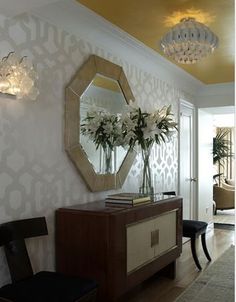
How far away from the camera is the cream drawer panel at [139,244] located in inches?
110

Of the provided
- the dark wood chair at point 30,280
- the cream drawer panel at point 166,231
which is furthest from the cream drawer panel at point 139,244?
the dark wood chair at point 30,280

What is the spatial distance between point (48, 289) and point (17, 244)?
0.44 m

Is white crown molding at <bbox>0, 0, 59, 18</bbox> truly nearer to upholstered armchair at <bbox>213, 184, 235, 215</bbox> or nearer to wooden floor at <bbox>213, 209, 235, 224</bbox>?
wooden floor at <bbox>213, 209, 235, 224</bbox>

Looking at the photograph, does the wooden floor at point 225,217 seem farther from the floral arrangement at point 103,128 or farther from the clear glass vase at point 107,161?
the floral arrangement at point 103,128

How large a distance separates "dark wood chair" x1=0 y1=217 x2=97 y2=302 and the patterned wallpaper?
0.10 metres

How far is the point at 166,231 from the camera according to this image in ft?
11.2

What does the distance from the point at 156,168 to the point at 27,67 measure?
2.45m

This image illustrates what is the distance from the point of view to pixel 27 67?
8.03ft

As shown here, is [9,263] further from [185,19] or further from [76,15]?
[185,19]

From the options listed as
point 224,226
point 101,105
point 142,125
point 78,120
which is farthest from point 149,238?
point 224,226

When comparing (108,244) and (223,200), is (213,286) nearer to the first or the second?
(108,244)

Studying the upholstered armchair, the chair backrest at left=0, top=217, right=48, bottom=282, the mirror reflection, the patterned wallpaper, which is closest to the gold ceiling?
the patterned wallpaper

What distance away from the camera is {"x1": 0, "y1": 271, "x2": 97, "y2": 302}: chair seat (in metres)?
1.94

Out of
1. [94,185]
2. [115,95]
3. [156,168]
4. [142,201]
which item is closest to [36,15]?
[115,95]
